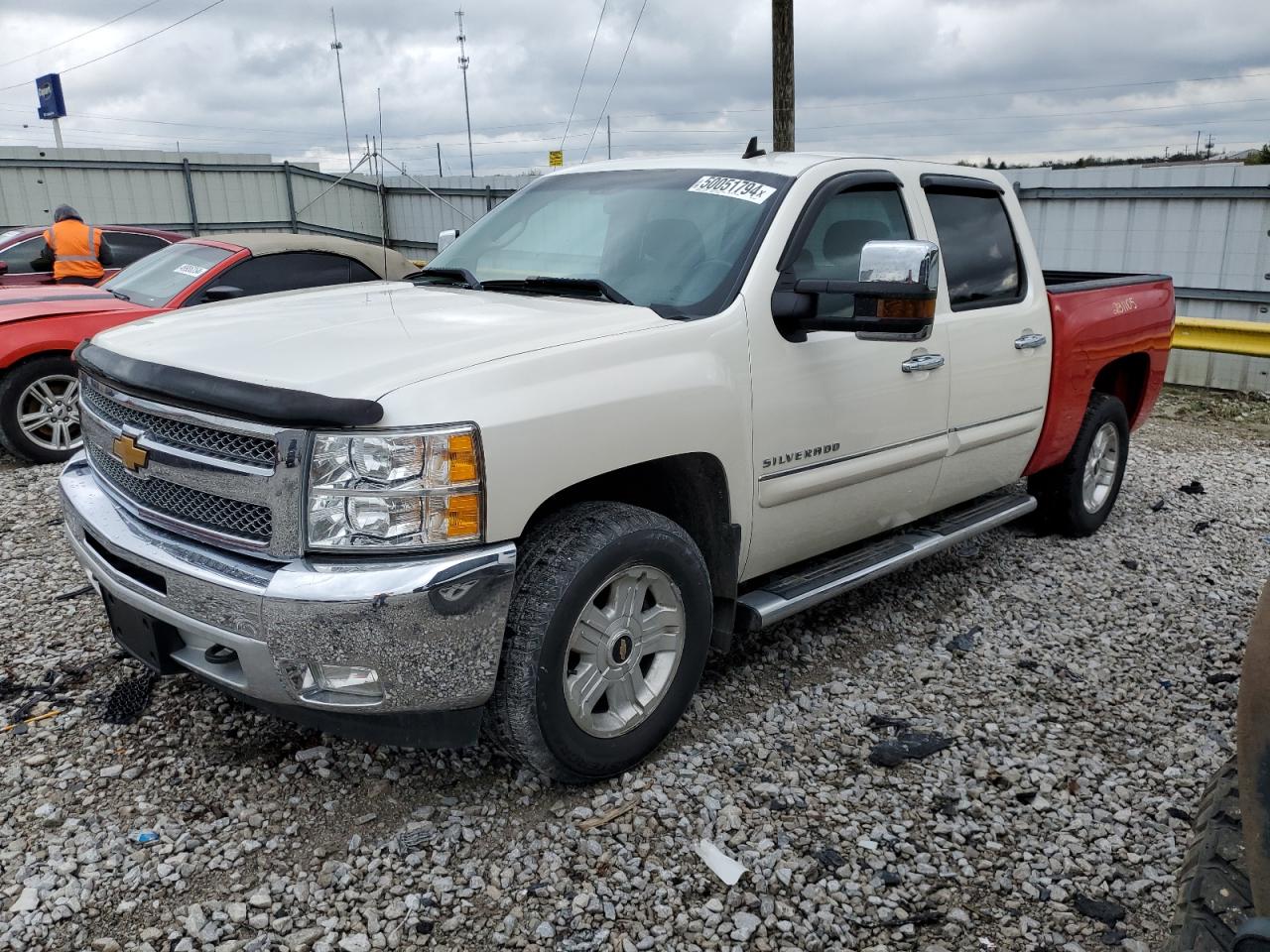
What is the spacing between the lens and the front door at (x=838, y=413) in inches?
132

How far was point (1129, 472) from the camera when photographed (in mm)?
7023

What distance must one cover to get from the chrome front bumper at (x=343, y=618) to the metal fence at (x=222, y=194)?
16089mm

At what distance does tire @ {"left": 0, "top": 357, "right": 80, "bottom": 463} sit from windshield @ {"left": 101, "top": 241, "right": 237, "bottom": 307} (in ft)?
2.40

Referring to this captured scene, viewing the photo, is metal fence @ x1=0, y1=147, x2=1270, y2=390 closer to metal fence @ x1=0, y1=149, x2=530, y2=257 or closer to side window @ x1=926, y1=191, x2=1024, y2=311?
metal fence @ x1=0, y1=149, x2=530, y2=257

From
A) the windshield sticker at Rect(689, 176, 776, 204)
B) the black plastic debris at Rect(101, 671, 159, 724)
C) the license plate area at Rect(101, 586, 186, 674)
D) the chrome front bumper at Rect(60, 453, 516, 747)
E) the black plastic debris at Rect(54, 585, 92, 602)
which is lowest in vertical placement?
the black plastic debris at Rect(54, 585, 92, 602)

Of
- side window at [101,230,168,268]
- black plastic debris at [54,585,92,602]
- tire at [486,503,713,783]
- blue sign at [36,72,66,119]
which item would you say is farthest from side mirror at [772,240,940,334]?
blue sign at [36,72,66,119]

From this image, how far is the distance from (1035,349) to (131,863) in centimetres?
403

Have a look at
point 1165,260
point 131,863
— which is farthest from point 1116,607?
point 1165,260

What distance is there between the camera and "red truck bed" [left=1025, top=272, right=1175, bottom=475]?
4836mm

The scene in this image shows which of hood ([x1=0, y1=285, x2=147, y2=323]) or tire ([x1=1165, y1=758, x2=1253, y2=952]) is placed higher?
hood ([x1=0, y1=285, x2=147, y2=323])

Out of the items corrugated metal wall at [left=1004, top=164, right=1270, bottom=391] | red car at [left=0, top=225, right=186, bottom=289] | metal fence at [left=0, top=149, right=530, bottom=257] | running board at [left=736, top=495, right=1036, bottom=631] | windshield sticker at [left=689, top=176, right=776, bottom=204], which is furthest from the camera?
metal fence at [left=0, top=149, right=530, bottom=257]

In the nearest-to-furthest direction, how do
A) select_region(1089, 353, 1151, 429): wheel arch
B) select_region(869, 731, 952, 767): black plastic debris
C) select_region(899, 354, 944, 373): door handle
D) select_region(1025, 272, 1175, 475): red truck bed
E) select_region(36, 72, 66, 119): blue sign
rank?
select_region(869, 731, 952, 767): black plastic debris, select_region(899, 354, 944, 373): door handle, select_region(1025, 272, 1175, 475): red truck bed, select_region(1089, 353, 1151, 429): wheel arch, select_region(36, 72, 66, 119): blue sign

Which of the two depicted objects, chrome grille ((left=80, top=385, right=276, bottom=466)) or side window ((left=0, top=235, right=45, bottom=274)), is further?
side window ((left=0, top=235, right=45, bottom=274))

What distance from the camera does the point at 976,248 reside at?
14.6ft
